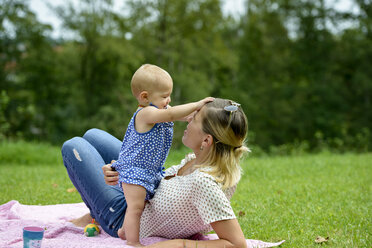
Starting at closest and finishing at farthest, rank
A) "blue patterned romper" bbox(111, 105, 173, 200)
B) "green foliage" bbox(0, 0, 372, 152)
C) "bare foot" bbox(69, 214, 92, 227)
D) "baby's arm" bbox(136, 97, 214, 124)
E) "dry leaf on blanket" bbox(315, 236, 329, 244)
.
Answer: "baby's arm" bbox(136, 97, 214, 124) → "blue patterned romper" bbox(111, 105, 173, 200) → "dry leaf on blanket" bbox(315, 236, 329, 244) → "bare foot" bbox(69, 214, 92, 227) → "green foliage" bbox(0, 0, 372, 152)

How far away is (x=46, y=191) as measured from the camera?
5191 mm

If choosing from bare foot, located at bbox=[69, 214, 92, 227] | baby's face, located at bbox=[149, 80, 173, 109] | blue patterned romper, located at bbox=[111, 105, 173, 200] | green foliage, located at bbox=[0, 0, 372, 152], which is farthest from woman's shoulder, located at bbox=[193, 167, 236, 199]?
green foliage, located at bbox=[0, 0, 372, 152]

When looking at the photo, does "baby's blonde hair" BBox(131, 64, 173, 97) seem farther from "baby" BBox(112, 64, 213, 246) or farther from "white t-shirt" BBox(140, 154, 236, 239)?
"white t-shirt" BBox(140, 154, 236, 239)

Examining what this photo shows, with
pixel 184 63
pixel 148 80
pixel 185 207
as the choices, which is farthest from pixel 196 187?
pixel 184 63

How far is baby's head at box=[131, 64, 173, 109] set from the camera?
264cm

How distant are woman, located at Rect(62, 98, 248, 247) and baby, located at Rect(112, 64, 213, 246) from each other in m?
0.10

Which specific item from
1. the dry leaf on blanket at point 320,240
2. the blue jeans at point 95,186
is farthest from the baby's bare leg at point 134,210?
the dry leaf on blanket at point 320,240

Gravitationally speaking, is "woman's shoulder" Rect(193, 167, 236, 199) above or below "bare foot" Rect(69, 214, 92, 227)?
above

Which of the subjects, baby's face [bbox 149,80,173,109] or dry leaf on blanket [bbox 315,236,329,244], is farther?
dry leaf on blanket [bbox 315,236,329,244]

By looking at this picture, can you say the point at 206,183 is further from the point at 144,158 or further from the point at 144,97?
the point at 144,97

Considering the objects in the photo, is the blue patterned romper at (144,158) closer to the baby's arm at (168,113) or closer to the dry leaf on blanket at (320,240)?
the baby's arm at (168,113)

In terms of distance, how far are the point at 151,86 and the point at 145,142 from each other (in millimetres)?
373

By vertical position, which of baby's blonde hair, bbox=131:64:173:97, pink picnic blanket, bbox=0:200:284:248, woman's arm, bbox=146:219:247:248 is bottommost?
pink picnic blanket, bbox=0:200:284:248

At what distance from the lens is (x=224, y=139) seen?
8.02 feet
